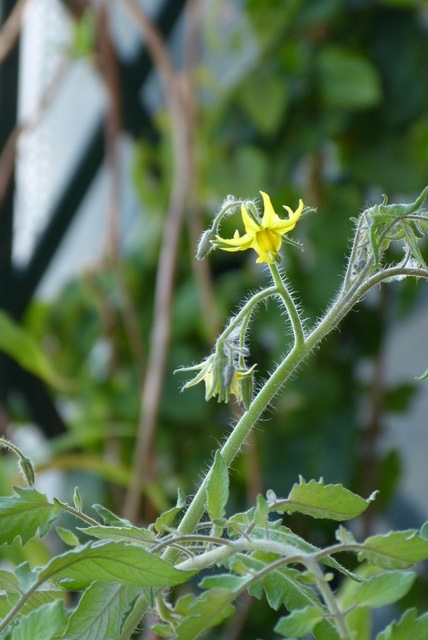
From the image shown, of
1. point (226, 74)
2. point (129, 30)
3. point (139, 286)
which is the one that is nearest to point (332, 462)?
point (139, 286)

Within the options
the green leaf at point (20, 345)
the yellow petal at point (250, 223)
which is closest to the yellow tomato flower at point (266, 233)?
the yellow petal at point (250, 223)

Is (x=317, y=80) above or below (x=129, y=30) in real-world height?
below

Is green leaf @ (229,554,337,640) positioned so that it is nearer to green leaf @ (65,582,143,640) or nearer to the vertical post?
green leaf @ (65,582,143,640)

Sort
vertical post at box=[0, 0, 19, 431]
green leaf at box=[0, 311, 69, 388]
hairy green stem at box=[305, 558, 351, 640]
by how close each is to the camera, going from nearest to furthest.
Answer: hairy green stem at box=[305, 558, 351, 640], green leaf at box=[0, 311, 69, 388], vertical post at box=[0, 0, 19, 431]

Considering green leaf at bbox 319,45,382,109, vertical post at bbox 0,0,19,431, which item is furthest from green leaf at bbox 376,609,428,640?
vertical post at bbox 0,0,19,431

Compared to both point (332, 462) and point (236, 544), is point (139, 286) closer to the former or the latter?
point (332, 462)

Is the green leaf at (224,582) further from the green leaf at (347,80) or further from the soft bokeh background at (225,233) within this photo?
the green leaf at (347,80)
